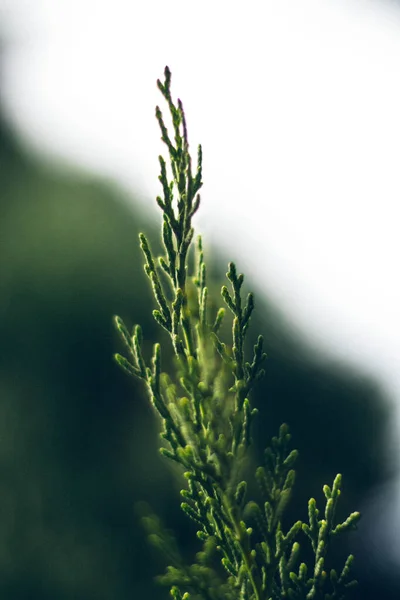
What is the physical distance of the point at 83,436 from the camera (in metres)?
9.93

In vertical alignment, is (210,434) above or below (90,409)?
above

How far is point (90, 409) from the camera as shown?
10.2 metres

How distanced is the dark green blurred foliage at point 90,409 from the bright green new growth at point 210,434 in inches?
288

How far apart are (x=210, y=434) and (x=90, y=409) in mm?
8963

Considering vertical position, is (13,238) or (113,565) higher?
(13,238)

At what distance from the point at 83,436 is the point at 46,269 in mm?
3387

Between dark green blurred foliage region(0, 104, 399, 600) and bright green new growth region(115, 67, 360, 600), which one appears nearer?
bright green new growth region(115, 67, 360, 600)

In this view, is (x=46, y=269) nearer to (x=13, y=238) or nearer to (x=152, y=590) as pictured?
(x=13, y=238)

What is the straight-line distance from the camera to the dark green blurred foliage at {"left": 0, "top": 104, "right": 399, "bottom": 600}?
8.79 m

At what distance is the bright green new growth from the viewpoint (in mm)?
1645

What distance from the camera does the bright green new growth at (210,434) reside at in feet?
5.40

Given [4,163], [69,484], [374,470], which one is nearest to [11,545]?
[69,484]

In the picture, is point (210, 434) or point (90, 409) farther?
point (90, 409)

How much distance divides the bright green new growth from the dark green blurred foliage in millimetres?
7315
